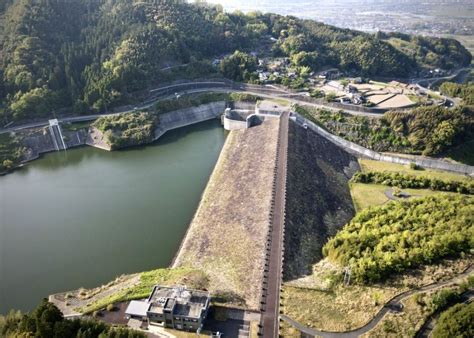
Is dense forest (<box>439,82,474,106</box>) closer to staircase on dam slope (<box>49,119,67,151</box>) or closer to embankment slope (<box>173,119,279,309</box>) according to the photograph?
embankment slope (<box>173,119,279,309</box>)

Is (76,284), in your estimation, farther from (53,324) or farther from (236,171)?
(236,171)

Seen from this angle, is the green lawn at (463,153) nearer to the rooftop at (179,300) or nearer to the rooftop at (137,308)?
the rooftop at (179,300)

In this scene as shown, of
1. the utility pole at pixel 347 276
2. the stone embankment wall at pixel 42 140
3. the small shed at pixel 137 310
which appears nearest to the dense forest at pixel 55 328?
the small shed at pixel 137 310

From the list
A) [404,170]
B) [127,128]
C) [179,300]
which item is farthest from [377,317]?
[127,128]

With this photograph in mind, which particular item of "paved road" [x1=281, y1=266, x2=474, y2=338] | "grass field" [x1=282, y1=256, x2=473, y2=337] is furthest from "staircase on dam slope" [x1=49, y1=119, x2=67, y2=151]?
"paved road" [x1=281, y1=266, x2=474, y2=338]

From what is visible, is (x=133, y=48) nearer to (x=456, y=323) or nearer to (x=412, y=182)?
(x=412, y=182)
